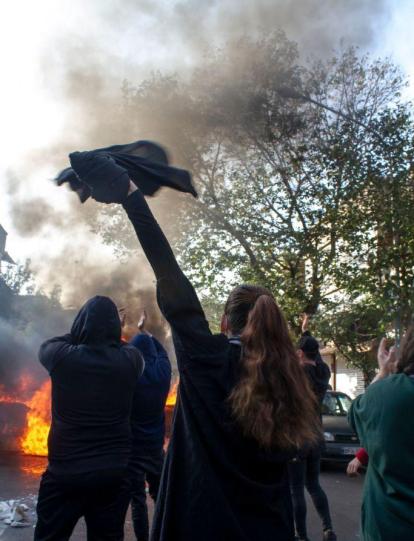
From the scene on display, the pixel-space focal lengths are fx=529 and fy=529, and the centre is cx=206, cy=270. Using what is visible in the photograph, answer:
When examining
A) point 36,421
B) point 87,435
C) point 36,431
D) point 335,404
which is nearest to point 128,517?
point 87,435

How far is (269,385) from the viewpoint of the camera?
174cm

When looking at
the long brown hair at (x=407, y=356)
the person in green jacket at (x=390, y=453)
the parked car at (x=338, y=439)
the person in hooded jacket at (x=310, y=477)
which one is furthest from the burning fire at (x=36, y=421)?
the long brown hair at (x=407, y=356)

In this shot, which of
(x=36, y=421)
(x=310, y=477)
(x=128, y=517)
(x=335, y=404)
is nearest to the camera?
(x=310, y=477)

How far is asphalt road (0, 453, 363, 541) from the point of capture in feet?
16.2

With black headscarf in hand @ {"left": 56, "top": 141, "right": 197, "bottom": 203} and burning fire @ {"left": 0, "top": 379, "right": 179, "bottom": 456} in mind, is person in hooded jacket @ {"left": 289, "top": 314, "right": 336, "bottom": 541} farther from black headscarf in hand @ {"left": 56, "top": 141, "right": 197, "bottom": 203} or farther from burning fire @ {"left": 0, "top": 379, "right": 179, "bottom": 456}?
burning fire @ {"left": 0, "top": 379, "right": 179, "bottom": 456}

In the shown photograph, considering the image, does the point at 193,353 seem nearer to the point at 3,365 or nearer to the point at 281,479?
the point at 281,479

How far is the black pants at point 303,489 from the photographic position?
4465 mm

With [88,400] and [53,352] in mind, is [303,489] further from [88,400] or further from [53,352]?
[53,352]

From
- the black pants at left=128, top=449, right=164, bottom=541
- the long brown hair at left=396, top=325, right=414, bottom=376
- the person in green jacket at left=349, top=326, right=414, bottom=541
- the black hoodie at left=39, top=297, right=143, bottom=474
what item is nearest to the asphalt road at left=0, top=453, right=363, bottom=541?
the black pants at left=128, top=449, right=164, bottom=541

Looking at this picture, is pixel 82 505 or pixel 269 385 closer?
pixel 269 385

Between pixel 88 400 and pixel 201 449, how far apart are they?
1.26 meters

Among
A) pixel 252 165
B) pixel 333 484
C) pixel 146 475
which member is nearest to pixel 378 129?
pixel 252 165

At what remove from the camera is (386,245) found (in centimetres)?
1230

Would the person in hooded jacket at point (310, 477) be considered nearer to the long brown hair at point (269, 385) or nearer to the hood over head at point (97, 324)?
the hood over head at point (97, 324)
